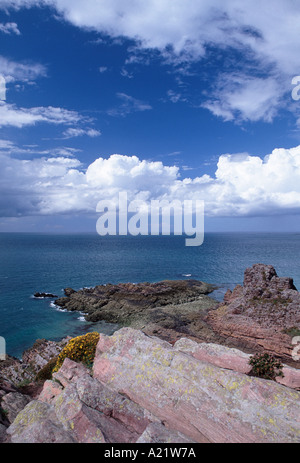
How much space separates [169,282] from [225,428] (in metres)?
65.3

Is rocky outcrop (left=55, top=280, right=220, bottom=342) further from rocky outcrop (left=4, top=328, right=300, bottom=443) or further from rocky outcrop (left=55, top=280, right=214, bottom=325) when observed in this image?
rocky outcrop (left=4, top=328, right=300, bottom=443)

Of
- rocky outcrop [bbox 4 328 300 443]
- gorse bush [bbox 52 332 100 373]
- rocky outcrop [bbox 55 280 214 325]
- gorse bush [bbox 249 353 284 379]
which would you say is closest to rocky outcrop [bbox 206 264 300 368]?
rocky outcrop [bbox 55 280 214 325]

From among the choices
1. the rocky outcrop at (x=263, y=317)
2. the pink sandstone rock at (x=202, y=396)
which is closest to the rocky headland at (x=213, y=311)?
the rocky outcrop at (x=263, y=317)

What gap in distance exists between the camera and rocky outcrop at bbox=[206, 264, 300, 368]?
35.8 meters

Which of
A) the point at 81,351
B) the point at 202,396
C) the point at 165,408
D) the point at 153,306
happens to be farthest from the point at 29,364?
the point at 153,306

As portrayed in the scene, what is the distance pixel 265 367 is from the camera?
14469 mm

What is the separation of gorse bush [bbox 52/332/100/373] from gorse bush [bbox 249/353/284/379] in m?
11.8

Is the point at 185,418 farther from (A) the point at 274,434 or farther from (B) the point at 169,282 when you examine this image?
(B) the point at 169,282

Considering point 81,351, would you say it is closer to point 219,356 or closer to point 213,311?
point 219,356

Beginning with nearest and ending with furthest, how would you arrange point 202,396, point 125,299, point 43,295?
point 202,396 < point 125,299 < point 43,295

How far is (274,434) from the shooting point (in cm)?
943

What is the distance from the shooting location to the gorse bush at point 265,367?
14211mm

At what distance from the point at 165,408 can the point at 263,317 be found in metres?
34.1

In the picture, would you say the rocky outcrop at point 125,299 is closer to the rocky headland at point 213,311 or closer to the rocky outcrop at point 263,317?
the rocky headland at point 213,311
